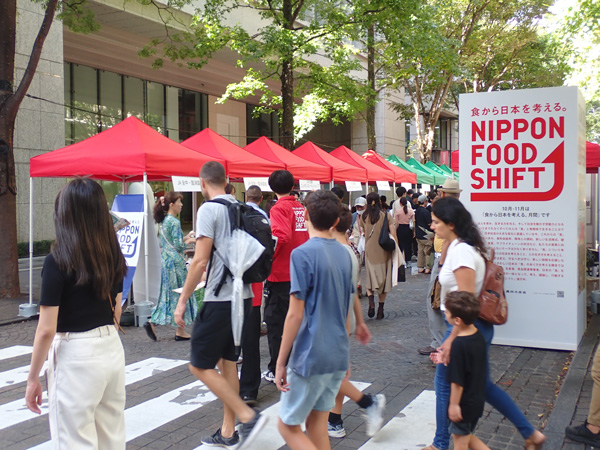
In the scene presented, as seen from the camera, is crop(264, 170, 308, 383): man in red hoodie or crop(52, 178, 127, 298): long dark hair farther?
crop(264, 170, 308, 383): man in red hoodie

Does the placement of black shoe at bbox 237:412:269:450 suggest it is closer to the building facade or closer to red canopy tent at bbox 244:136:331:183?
red canopy tent at bbox 244:136:331:183

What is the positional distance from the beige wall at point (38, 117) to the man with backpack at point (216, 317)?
1166cm

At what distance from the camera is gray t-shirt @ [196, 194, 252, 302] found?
13.8 ft

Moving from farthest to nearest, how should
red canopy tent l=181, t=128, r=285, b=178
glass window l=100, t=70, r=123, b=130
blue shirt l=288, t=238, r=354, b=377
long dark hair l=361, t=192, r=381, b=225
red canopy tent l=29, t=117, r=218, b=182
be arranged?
glass window l=100, t=70, r=123, b=130 < red canopy tent l=181, t=128, r=285, b=178 < long dark hair l=361, t=192, r=381, b=225 < red canopy tent l=29, t=117, r=218, b=182 < blue shirt l=288, t=238, r=354, b=377

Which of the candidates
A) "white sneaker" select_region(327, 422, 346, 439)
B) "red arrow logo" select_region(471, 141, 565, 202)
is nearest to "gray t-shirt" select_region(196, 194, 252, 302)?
"white sneaker" select_region(327, 422, 346, 439)

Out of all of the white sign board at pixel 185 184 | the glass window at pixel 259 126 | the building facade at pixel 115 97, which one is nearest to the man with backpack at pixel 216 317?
the white sign board at pixel 185 184

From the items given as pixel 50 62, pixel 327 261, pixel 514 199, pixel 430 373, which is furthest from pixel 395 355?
pixel 50 62

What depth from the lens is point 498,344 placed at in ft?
24.5

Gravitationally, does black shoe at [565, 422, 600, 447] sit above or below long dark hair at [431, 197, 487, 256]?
below

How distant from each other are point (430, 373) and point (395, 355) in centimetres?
78

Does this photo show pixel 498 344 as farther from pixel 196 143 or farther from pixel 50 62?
pixel 50 62

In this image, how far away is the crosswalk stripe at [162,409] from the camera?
479cm

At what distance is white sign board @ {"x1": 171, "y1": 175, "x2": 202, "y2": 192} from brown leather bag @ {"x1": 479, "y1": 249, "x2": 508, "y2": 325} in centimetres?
591

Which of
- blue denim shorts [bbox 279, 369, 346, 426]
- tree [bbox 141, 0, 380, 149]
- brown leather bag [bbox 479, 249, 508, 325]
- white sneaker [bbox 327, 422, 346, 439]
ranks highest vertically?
tree [bbox 141, 0, 380, 149]
